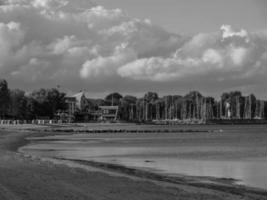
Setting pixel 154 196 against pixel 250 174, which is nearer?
pixel 154 196

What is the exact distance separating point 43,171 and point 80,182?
19.2 feet

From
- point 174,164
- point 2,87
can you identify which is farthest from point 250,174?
point 2,87

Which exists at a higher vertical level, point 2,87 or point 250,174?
point 2,87

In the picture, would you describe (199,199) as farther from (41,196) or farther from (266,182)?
(266,182)

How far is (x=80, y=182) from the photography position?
2714cm

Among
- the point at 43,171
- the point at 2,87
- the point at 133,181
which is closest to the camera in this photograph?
the point at 133,181

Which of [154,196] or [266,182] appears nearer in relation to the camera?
[154,196]

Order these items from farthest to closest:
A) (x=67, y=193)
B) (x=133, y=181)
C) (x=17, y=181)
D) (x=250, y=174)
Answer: (x=250, y=174)
(x=133, y=181)
(x=17, y=181)
(x=67, y=193)

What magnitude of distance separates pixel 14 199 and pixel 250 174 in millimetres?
21037

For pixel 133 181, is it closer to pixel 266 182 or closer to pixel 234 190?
pixel 234 190

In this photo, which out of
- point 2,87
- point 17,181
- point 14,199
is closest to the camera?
point 14,199

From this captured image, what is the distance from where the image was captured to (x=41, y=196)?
837 inches

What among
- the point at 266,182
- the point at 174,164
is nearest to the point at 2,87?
the point at 174,164

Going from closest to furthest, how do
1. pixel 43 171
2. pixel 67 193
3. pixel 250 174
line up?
1. pixel 67 193
2. pixel 43 171
3. pixel 250 174
